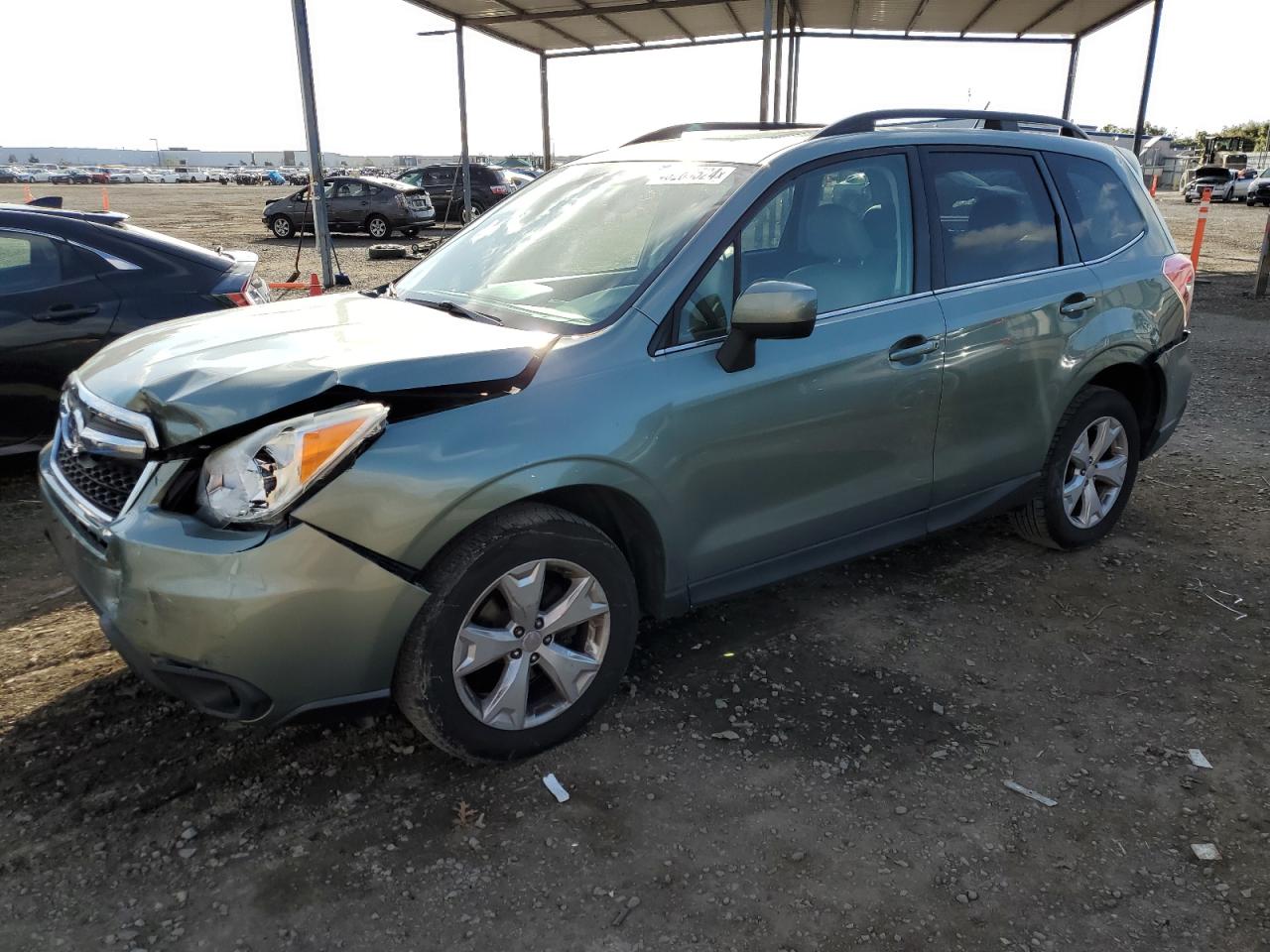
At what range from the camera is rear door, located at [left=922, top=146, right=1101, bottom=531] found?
11.8ft

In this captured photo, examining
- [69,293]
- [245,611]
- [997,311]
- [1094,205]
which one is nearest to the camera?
[245,611]

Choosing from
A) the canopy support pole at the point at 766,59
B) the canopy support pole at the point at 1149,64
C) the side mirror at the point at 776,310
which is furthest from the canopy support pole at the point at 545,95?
the side mirror at the point at 776,310

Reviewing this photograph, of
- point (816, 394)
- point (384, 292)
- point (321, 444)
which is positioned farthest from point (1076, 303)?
point (321, 444)

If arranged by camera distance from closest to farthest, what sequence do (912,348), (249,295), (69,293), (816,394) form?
1. (816,394)
2. (912,348)
3. (69,293)
4. (249,295)

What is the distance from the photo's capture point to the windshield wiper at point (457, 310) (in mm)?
3129

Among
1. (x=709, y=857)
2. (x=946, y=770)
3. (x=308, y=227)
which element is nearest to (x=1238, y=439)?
(x=946, y=770)

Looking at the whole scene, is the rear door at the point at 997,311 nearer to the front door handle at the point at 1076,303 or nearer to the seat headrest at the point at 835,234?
the front door handle at the point at 1076,303

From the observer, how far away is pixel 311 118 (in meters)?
8.06

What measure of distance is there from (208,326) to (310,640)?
139 cm

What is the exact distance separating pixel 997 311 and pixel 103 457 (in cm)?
316

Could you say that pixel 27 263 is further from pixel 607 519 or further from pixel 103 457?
pixel 607 519

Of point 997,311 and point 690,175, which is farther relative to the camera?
point 997,311

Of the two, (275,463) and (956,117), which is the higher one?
(956,117)

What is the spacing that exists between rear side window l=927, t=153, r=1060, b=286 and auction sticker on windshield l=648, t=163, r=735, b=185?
0.92 m
